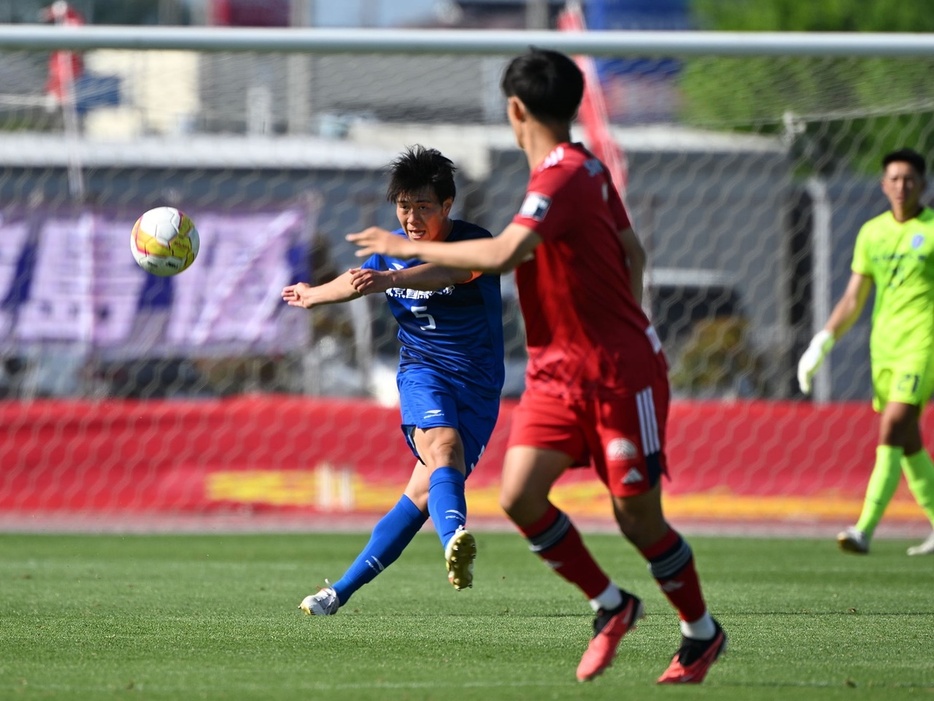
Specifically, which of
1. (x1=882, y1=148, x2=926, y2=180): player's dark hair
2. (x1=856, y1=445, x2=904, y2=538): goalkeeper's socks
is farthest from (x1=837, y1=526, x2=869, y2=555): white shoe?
(x1=882, y1=148, x2=926, y2=180): player's dark hair

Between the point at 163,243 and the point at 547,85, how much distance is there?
105 inches

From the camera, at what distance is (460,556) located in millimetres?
5801

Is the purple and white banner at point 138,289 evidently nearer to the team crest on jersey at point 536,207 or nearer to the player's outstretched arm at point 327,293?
the player's outstretched arm at point 327,293

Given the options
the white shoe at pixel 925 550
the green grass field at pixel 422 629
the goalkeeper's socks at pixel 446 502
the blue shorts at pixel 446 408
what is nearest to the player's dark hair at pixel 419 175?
the blue shorts at pixel 446 408

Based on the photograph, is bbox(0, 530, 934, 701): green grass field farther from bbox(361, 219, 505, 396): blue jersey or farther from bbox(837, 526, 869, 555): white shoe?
bbox(361, 219, 505, 396): blue jersey

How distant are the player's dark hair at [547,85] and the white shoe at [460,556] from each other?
1.85 metres

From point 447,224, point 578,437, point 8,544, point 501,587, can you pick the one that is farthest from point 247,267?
point 578,437

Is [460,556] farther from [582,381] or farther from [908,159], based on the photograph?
[908,159]

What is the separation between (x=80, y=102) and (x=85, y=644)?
358 inches

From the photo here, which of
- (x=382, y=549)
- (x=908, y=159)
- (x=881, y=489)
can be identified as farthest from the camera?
(x=908, y=159)

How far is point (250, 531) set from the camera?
1197 cm

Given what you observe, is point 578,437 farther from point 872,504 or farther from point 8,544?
point 8,544

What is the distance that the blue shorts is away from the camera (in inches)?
258

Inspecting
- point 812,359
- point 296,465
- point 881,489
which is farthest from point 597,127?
point 881,489
